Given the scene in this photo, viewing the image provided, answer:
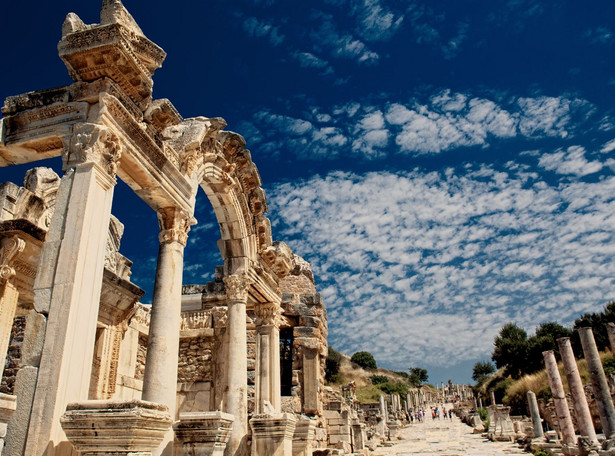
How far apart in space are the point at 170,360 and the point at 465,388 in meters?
113

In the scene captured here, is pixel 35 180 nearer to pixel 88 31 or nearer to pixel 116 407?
pixel 88 31

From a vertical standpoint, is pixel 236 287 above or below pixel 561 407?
above

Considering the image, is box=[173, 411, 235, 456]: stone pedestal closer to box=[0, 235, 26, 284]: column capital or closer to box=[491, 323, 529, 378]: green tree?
box=[0, 235, 26, 284]: column capital

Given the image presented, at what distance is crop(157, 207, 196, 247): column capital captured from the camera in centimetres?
714

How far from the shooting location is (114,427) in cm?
390

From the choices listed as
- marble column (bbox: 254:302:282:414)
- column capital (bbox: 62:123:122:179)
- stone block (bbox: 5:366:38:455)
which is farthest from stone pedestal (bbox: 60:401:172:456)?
marble column (bbox: 254:302:282:414)

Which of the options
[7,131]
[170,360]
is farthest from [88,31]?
[170,360]

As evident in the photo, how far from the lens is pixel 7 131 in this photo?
6223 mm

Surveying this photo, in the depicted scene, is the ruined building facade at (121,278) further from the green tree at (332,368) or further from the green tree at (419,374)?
the green tree at (419,374)

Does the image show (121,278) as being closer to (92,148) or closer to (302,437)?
(302,437)

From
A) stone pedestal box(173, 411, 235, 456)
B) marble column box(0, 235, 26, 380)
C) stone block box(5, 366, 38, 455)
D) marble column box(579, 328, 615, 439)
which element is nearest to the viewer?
stone block box(5, 366, 38, 455)

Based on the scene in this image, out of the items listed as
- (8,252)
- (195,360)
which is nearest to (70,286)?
(8,252)

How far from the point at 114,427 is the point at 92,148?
294 centimetres

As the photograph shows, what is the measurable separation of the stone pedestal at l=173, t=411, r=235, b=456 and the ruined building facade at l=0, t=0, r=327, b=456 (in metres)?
0.01
